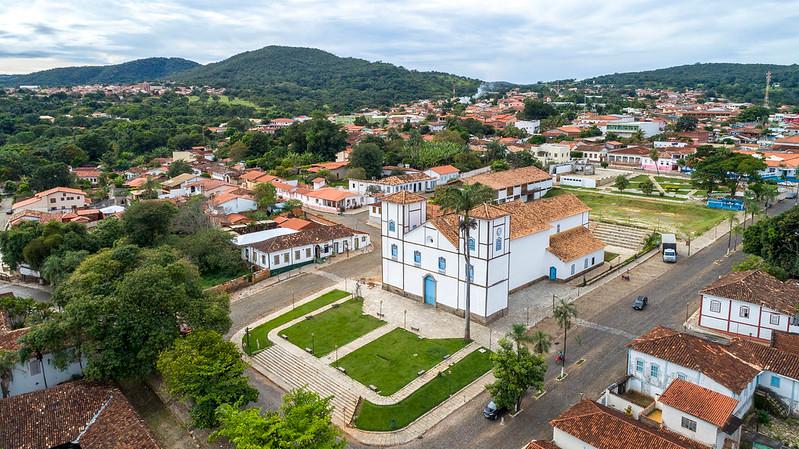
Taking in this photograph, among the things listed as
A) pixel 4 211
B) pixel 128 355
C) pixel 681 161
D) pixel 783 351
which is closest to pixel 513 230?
pixel 783 351

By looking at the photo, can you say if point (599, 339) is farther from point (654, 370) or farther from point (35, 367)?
point (35, 367)

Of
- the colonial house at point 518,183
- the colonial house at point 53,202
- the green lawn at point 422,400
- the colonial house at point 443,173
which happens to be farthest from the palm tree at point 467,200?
the colonial house at point 53,202

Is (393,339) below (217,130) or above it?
below

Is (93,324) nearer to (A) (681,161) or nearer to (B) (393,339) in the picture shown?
(B) (393,339)

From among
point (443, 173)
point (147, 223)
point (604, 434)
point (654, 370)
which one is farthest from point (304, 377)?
point (443, 173)

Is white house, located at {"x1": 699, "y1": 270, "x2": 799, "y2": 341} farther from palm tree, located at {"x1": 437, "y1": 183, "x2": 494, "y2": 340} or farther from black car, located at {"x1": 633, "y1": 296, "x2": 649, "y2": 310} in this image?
palm tree, located at {"x1": 437, "y1": 183, "x2": 494, "y2": 340}
